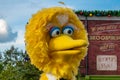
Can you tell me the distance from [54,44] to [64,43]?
0.48 feet

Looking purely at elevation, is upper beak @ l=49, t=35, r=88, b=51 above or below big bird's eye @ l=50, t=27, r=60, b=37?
below

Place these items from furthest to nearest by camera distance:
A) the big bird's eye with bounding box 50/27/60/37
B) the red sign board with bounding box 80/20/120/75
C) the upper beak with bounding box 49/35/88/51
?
the red sign board with bounding box 80/20/120/75, the big bird's eye with bounding box 50/27/60/37, the upper beak with bounding box 49/35/88/51

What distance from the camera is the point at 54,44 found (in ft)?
18.9

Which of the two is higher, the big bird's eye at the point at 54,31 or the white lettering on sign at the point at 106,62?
the big bird's eye at the point at 54,31

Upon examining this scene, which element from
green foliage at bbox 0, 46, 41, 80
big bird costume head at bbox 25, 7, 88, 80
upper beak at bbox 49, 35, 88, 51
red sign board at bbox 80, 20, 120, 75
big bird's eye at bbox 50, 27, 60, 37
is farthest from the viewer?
red sign board at bbox 80, 20, 120, 75

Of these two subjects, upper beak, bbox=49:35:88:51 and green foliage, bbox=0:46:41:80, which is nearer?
upper beak, bbox=49:35:88:51

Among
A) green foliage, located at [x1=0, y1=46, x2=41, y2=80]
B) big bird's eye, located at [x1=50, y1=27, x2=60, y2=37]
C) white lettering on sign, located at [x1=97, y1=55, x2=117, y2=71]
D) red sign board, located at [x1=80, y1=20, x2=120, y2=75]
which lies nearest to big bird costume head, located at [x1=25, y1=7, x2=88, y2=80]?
big bird's eye, located at [x1=50, y1=27, x2=60, y2=37]

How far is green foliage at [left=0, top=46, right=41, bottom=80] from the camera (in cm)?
1109

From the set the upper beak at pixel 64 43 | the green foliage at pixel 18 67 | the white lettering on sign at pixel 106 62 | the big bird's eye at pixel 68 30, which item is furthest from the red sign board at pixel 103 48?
the upper beak at pixel 64 43

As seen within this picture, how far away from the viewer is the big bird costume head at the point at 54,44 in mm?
5695

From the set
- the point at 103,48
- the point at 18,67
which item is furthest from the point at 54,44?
the point at 103,48

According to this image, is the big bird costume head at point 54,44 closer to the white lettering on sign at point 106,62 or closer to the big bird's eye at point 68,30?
the big bird's eye at point 68,30

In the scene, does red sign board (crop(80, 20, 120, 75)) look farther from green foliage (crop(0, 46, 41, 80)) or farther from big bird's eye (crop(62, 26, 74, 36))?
big bird's eye (crop(62, 26, 74, 36))

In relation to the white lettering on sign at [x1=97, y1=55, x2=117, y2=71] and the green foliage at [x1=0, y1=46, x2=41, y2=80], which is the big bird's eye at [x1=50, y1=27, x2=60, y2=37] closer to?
the green foliage at [x1=0, y1=46, x2=41, y2=80]
